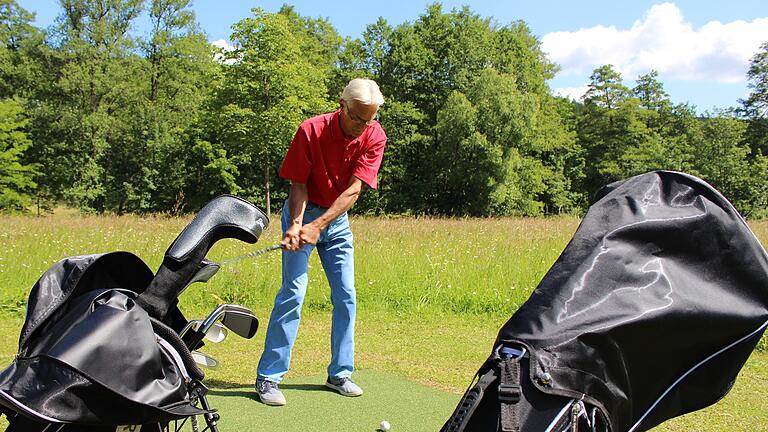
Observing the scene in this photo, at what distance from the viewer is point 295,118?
85.7ft

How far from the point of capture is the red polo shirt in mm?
4004

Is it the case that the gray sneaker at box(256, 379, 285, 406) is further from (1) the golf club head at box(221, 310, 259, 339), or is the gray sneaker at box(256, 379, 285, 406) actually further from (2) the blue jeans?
(1) the golf club head at box(221, 310, 259, 339)

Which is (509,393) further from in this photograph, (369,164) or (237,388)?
(237,388)

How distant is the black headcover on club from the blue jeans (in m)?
1.98

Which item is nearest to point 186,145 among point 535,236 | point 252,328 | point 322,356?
point 535,236

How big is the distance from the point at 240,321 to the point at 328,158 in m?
1.99

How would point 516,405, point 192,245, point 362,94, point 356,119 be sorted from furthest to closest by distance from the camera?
1. point 356,119
2. point 362,94
3. point 192,245
4. point 516,405

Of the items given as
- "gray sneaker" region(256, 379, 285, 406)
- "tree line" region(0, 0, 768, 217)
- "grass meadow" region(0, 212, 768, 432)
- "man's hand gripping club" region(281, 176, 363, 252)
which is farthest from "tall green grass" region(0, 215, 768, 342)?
"tree line" region(0, 0, 768, 217)

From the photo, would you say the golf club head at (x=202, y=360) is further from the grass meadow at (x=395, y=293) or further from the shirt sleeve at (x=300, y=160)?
the grass meadow at (x=395, y=293)

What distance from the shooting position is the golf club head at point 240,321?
218 cm

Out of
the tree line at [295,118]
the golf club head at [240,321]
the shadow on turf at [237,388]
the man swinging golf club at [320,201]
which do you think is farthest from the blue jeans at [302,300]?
the tree line at [295,118]

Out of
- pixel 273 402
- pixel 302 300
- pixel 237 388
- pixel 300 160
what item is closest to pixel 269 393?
pixel 273 402

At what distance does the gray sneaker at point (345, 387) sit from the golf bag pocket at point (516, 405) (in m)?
2.79

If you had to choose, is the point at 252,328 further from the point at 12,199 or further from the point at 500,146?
the point at 500,146
